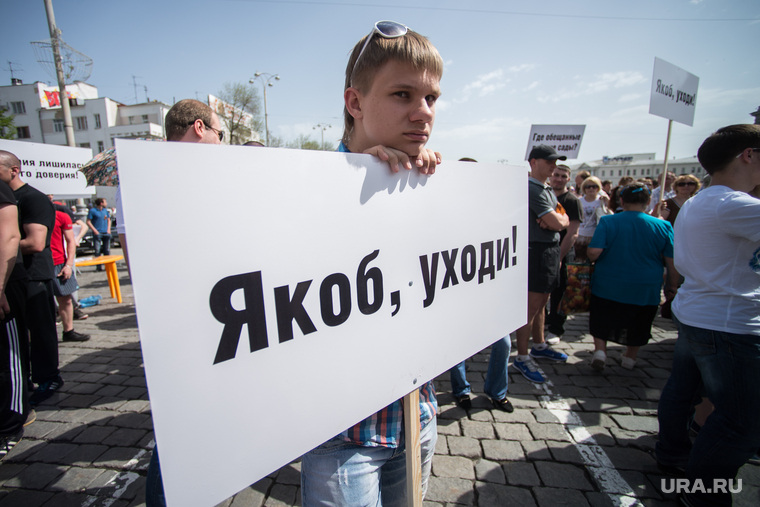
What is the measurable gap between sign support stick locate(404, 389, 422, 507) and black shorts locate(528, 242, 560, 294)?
2.62 metres

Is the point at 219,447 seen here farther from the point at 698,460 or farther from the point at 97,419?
the point at 97,419

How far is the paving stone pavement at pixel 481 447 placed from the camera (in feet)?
6.98

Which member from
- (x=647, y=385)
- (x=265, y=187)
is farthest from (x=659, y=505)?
(x=265, y=187)

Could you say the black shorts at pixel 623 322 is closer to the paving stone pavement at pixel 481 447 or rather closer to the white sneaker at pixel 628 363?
the white sneaker at pixel 628 363

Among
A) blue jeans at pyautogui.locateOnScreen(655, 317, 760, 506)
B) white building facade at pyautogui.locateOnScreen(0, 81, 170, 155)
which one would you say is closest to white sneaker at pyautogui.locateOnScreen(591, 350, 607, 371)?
blue jeans at pyautogui.locateOnScreen(655, 317, 760, 506)

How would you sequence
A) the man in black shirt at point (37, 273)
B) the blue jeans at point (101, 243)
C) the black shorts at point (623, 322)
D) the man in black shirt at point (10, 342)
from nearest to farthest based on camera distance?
the man in black shirt at point (10, 342), the man in black shirt at point (37, 273), the black shorts at point (623, 322), the blue jeans at point (101, 243)

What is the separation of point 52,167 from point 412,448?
332 inches

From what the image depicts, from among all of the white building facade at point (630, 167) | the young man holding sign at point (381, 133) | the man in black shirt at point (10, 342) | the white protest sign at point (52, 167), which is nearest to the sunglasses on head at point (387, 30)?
the young man holding sign at point (381, 133)

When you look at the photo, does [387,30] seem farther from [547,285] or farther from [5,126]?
[5,126]

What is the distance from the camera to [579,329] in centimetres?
500

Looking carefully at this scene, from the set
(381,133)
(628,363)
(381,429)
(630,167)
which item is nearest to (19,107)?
(381,133)

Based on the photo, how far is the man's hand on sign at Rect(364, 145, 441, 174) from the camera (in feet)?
3.21

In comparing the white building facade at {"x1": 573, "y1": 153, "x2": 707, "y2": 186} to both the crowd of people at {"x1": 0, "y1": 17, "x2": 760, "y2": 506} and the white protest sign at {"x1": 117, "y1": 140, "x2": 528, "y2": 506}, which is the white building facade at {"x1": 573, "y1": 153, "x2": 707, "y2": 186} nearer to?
the crowd of people at {"x1": 0, "y1": 17, "x2": 760, "y2": 506}

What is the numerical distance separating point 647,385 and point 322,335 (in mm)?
3867
